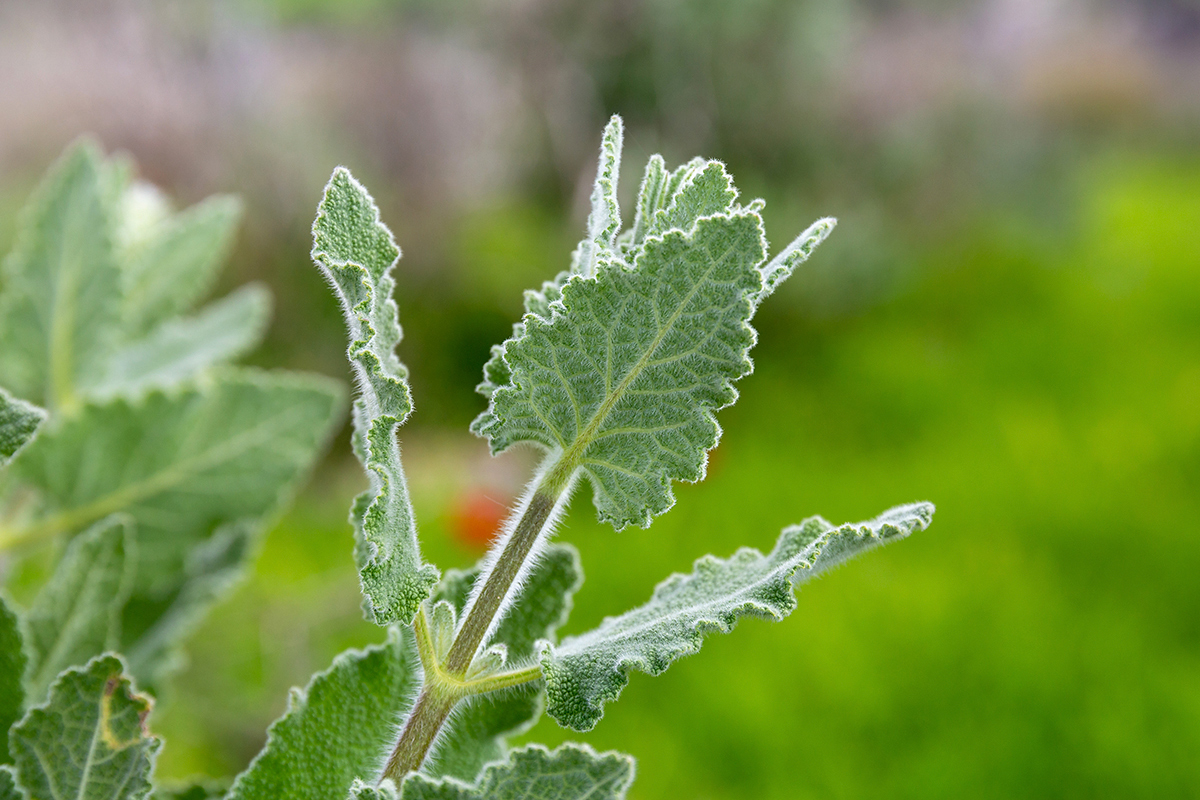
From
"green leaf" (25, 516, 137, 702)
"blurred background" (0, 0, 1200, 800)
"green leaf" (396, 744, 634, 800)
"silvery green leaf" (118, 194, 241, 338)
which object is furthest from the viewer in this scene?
"blurred background" (0, 0, 1200, 800)

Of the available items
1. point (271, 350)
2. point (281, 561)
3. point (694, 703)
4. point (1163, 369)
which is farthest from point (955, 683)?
point (271, 350)

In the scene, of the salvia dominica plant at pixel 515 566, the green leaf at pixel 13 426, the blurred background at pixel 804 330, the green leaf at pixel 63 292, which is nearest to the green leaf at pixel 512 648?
the salvia dominica plant at pixel 515 566

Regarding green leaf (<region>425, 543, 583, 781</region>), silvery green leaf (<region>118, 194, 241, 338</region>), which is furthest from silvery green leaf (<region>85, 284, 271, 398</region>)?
green leaf (<region>425, 543, 583, 781</region>)

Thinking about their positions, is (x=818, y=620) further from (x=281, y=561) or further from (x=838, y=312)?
(x=838, y=312)

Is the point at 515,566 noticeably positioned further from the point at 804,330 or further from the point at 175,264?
the point at 804,330

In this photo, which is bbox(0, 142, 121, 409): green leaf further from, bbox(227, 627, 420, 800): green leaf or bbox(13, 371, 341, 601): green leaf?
bbox(227, 627, 420, 800): green leaf

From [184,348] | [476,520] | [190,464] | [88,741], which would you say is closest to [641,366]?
[88,741]

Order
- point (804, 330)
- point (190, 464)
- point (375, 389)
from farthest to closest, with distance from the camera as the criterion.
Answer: point (804, 330)
point (190, 464)
point (375, 389)
